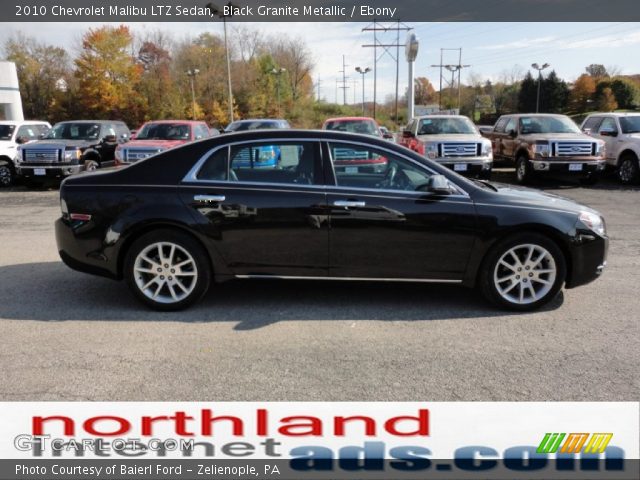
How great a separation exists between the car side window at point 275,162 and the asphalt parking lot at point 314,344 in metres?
1.20

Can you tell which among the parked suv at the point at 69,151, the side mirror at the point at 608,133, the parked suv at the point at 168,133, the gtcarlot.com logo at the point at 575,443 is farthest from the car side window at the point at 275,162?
the side mirror at the point at 608,133

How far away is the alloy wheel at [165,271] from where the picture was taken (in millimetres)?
4945

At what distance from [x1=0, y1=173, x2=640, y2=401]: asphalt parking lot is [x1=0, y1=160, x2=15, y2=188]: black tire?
11.0 m

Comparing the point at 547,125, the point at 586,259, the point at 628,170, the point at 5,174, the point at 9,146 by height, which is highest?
the point at 547,125

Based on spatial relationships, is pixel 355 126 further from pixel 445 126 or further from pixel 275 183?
pixel 275 183

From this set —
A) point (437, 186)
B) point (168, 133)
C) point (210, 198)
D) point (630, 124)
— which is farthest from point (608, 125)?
point (210, 198)

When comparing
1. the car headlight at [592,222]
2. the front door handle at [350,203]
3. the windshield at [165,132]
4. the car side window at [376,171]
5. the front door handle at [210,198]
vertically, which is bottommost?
the car headlight at [592,222]

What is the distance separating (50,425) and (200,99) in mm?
60819

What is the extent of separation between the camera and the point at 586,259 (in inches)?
195

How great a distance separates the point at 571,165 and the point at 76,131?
43.8ft

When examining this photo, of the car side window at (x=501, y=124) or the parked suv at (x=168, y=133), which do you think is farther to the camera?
the car side window at (x=501, y=124)

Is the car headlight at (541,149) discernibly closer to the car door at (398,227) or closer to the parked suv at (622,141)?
the parked suv at (622,141)

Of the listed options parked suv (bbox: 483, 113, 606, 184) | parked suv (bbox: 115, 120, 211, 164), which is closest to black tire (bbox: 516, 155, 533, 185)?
parked suv (bbox: 483, 113, 606, 184)

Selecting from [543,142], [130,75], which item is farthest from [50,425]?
[130,75]
